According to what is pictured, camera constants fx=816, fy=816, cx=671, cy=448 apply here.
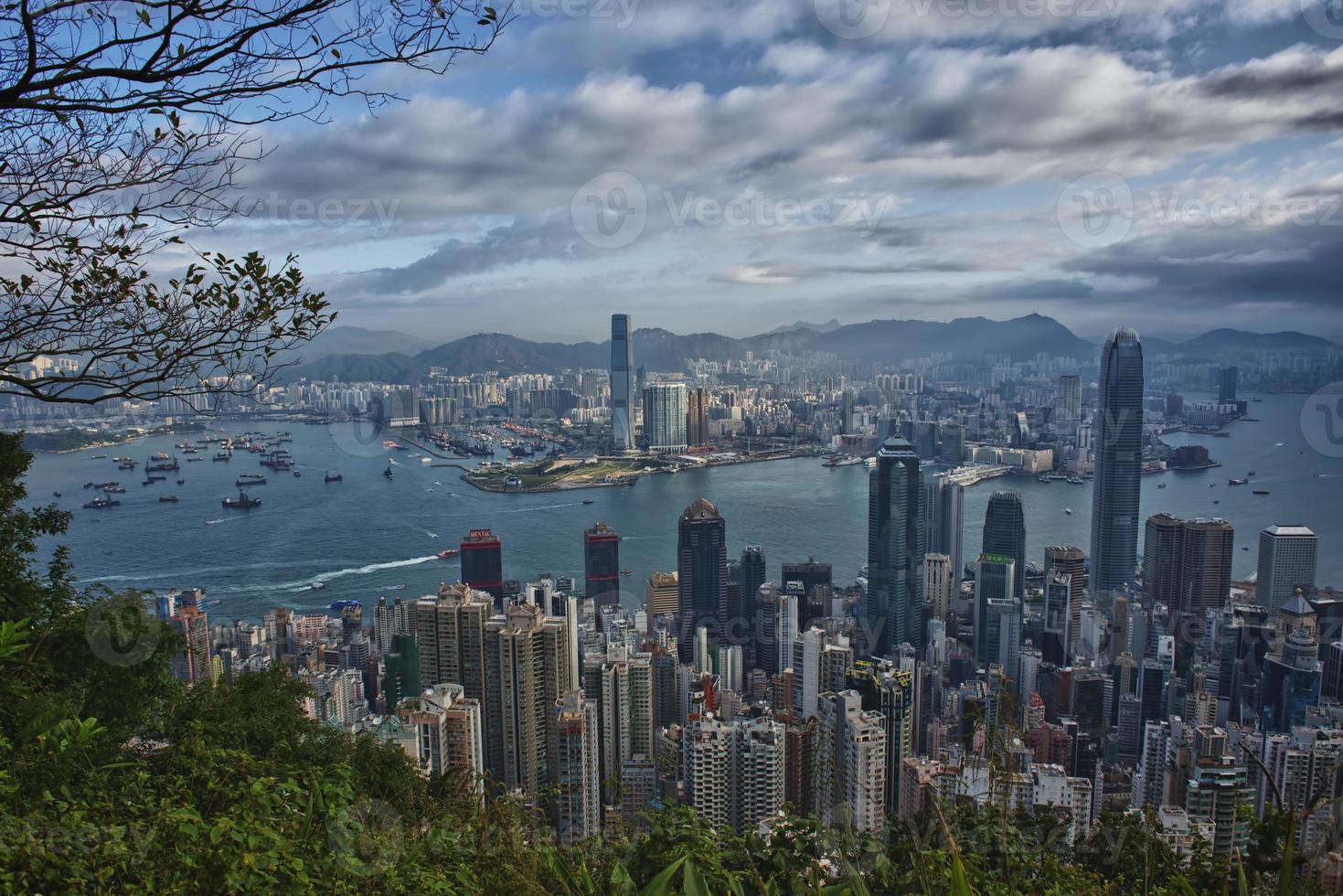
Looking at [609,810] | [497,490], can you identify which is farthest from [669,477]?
[609,810]

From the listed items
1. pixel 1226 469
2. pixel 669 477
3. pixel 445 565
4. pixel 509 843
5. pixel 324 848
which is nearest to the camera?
pixel 324 848

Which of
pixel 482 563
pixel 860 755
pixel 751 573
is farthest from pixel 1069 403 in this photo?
pixel 860 755

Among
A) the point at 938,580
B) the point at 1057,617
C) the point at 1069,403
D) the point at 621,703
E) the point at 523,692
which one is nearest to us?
the point at 523,692

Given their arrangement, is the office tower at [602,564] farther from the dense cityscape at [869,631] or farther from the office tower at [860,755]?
the office tower at [860,755]

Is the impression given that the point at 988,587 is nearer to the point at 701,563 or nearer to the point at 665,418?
the point at 701,563

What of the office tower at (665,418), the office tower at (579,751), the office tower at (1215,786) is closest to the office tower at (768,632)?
the office tower at (579,751)

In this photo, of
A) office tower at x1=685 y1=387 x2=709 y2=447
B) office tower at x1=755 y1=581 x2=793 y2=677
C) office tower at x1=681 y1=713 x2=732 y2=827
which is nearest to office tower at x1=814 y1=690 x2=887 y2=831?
office tower at x1=681 y1=713 x2=732 y2=827

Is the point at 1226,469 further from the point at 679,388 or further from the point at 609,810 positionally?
the point at 609,810
